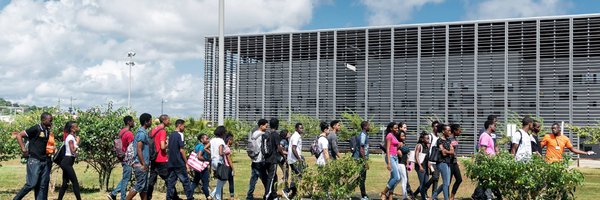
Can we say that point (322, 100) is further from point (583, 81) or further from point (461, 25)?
point (583, 81)

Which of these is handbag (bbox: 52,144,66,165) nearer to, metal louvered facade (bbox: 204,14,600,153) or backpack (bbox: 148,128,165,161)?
backpack (bbox: 148,128,165,161)

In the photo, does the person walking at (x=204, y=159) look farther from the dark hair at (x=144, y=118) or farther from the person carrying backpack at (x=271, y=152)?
the dark hair at (x=144, y=118)

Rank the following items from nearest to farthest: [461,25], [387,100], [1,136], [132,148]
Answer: [132,148] → [1,136] → [461,25] → [387,100]

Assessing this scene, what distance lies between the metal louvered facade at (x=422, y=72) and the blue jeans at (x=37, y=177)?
126 feet

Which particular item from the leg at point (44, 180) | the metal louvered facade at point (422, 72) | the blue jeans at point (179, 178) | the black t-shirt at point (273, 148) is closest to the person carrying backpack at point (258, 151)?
the black t-shirt at point (273, 148)

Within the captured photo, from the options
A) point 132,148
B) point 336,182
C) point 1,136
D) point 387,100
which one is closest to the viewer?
point 336,182

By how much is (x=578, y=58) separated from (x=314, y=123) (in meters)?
19.0

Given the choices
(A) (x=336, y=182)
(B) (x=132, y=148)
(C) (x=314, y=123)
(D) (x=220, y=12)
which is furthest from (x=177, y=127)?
(C) (x=314, y=123)

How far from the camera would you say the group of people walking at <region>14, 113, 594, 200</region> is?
9.96 metres

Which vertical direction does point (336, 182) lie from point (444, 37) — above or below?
below

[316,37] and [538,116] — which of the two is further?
[316,37]

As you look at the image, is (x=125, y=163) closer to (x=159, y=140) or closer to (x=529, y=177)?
(x=159, y=140)

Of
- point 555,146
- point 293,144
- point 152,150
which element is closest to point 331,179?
point 293,144

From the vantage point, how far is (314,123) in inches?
1879
